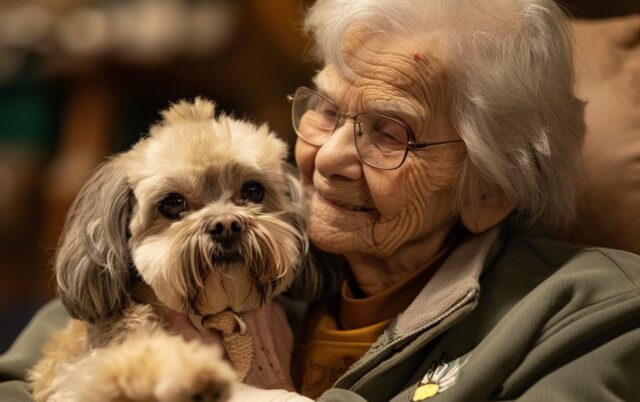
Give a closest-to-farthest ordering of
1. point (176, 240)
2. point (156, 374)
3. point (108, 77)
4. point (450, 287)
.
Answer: point (156, 374)
point (176, 240)
point (450, 287)
point (108, 77)

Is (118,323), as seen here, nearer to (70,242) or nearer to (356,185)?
(70,242)

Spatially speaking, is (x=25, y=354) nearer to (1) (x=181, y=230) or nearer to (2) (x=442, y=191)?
(1) (x=181, y=230)

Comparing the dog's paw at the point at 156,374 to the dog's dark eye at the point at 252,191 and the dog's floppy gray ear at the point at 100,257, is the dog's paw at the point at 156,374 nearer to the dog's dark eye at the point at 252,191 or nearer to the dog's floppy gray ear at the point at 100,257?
the dog's floppy gray ear at the point at 100,257

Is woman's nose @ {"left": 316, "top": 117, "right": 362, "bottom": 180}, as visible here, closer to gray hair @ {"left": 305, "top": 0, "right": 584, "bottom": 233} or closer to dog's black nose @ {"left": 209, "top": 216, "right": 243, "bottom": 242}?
gray hair @ {"left": 305, "top": 0, "right": 584, "bottom": 233}

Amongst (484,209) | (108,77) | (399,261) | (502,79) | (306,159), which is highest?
(502,79)

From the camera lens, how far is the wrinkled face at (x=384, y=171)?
5.24 ft

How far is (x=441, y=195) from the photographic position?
1.69 m

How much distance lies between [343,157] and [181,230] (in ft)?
1.23

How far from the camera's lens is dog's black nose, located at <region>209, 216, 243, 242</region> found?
145 centimetres

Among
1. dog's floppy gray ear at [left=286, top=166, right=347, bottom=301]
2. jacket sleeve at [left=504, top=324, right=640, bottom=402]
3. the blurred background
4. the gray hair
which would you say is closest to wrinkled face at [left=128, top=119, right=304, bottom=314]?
dog's floppy gray ear at [left=286, top=166, right=347, bottom=301]

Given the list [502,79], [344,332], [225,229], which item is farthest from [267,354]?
[502,79]

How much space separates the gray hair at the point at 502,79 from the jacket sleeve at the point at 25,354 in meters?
0.92

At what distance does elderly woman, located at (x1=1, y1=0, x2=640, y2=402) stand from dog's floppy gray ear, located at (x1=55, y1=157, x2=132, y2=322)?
289mm

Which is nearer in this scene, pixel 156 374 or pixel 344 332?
pixel 156 374
